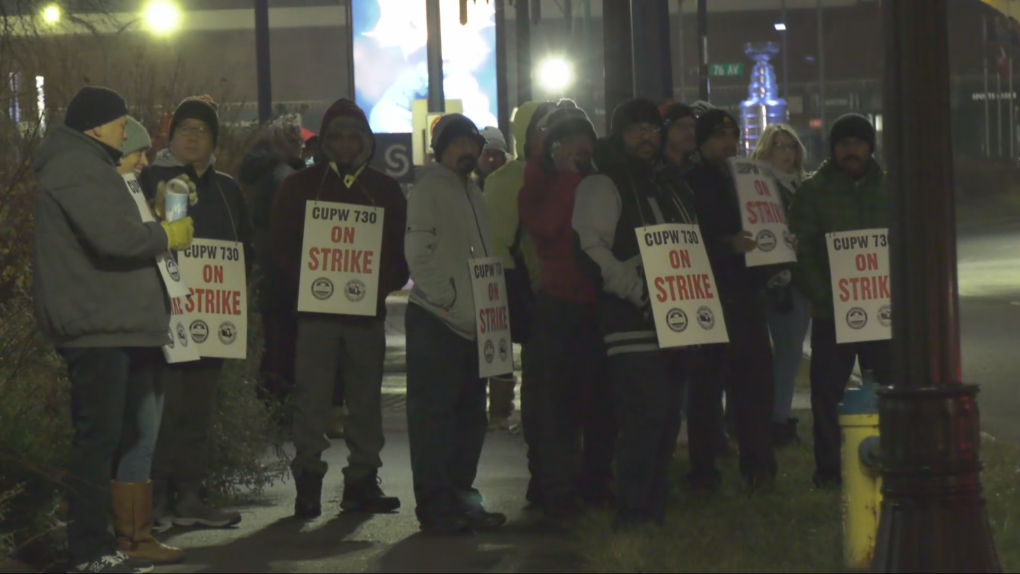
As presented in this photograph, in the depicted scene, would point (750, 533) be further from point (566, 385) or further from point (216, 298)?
point (216, 298)

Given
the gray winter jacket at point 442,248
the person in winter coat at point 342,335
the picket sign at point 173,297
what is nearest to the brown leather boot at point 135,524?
the picket sign at point 173,297

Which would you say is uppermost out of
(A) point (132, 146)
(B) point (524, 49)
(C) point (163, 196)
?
(B) point (524, 49)

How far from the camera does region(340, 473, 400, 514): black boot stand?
8117 mm

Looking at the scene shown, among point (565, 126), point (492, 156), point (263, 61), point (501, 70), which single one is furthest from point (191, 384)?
point (501, 70)

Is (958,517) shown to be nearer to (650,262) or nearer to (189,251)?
(650,262)

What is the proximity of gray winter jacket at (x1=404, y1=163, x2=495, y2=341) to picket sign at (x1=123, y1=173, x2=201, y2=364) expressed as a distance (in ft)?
3.63

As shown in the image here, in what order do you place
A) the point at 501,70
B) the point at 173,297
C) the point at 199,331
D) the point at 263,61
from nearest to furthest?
1. the point at 173,297
2. the point at 199,331
3. the point at 263,61
4. the point at 501,70

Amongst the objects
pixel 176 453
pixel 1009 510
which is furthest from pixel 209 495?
pixel 1009 510

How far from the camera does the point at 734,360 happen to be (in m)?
8.23

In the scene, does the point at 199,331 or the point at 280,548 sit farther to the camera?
the point at 199,331

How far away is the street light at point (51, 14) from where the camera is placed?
10078 mm

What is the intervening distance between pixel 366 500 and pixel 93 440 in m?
1.98

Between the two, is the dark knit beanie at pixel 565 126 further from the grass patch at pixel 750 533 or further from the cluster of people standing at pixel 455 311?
the grass patch at pixel 750 533

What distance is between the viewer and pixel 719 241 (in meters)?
8.03
